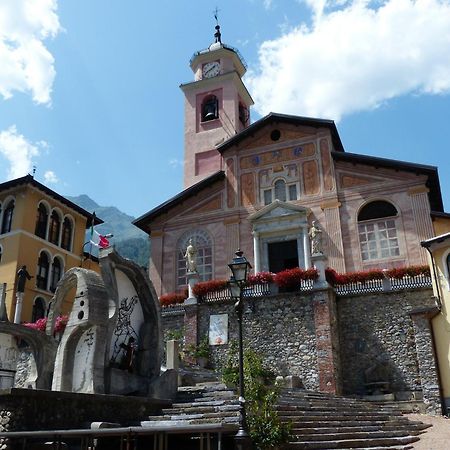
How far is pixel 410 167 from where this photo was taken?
23219 millimetres

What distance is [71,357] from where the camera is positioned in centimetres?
1160

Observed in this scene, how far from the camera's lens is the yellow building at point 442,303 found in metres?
17.0

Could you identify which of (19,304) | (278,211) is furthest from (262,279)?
(19,304)

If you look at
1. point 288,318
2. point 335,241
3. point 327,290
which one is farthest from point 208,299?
point 335,241

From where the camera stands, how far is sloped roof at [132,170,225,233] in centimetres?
2762

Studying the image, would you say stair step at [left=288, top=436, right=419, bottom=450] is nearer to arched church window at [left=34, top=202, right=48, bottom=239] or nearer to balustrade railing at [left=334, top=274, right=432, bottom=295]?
balustrade railing at [left=334, top=274, right=432, bottom=295]

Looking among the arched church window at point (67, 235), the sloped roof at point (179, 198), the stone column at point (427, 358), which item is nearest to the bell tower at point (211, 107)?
the sloped roof at point (179, 198)

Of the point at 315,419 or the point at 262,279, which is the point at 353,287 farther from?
the point at 315,419

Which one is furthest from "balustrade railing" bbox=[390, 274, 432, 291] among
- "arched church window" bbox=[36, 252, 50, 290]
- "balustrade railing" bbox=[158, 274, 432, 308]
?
"arched church window" bbox=[36, 252, 50, 290]

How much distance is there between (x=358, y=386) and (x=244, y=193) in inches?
457

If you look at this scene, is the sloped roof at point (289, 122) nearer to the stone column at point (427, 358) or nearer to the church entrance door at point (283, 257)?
the church entrance door at point (283, 257)

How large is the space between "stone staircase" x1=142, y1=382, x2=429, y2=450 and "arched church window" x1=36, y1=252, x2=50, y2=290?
18.6 metres

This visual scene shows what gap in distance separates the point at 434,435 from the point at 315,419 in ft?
10.2

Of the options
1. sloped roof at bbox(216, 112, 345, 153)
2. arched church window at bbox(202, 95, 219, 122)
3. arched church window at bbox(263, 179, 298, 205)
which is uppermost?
arched church window at bbox(202, 95, 219, 122)
